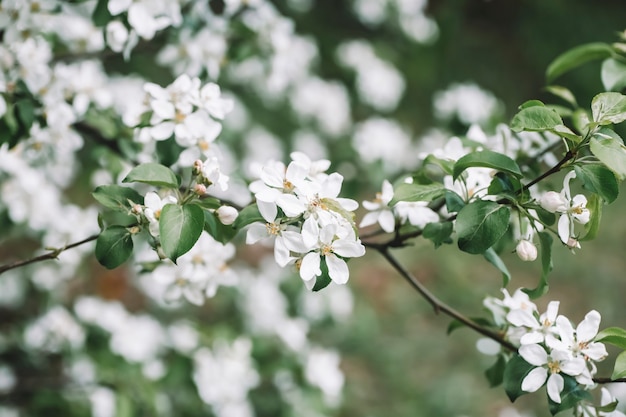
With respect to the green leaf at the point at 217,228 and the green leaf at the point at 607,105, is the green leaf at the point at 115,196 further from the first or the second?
the green leaf at the point at 607,105

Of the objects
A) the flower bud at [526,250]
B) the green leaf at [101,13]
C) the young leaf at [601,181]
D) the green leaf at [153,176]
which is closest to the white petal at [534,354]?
the flower bud at [526,250]

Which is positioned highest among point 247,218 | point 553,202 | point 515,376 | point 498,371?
point 553,202

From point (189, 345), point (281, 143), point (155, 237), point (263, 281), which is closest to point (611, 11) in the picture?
point (281, 143)

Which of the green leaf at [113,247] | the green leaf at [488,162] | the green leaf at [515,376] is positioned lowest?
the green leaf at [515,376]

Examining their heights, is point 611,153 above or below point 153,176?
above

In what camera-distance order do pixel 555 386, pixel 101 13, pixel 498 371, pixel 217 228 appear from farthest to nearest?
1. pixel 101 13
2. pixel 498 371
3. pixel 217 228
4. pixel 555 386

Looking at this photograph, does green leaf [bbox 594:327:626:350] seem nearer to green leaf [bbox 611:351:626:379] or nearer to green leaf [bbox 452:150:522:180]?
green leaf [bbox 611:351:626:379]

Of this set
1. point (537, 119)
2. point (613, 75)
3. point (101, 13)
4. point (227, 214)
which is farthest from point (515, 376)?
point (101, 13)

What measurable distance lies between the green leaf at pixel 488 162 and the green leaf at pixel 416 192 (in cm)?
8

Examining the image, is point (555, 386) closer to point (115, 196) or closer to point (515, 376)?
point (515, 376)

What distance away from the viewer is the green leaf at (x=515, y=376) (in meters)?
0.91

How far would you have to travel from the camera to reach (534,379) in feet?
2.91

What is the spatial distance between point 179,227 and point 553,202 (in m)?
0.52

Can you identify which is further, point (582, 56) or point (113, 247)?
point (582, 56)
